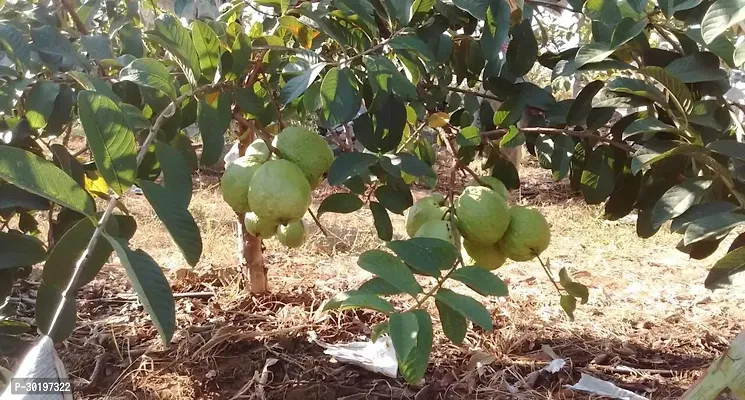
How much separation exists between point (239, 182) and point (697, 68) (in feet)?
2.15

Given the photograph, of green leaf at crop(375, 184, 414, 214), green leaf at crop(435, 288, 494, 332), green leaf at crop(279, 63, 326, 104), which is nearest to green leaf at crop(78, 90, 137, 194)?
green leaf at crop(279, 63, 326, 104)

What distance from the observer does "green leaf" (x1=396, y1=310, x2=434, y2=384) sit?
60 cm

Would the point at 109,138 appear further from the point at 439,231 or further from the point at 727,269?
the point at 727,269

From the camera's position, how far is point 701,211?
0.80m

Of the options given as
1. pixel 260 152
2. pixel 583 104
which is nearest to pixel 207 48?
pixel 260 152

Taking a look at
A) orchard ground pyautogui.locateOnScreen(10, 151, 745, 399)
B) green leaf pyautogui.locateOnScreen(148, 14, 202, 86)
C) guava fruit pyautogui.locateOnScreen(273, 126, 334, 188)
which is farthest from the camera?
orchard ground pyautogui.locateOnScreen(10, 151, 745, 399)

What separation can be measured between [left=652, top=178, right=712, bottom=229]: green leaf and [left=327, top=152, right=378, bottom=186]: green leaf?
400mm

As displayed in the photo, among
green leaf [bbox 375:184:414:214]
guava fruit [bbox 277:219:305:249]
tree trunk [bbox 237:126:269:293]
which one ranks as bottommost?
tree trunk [bbox 237:126:269:293]

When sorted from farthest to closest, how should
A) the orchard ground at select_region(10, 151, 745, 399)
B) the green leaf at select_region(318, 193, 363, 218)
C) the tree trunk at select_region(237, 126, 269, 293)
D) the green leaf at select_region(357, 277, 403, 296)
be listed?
1. the tree trunk at select_region(237, 126, 269, 293)
2. the orchard ground at select_region(10, 151, 745, 399)
3. the green leaf at select_region(318, 193, 363, 218)
4. the green leaf at select_region(357, 277, 403, 296)

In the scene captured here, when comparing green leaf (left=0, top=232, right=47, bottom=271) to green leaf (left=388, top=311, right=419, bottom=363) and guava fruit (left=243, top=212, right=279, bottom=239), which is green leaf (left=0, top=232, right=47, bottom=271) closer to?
guava fruit (left=243, top=212, right=279, bottom=239)

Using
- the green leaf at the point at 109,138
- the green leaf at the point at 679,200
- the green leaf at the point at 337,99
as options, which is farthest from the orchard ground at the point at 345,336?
the green leaf at the point at 109,138

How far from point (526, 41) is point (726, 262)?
47cm

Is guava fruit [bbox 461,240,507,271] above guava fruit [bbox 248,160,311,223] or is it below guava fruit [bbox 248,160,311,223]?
below

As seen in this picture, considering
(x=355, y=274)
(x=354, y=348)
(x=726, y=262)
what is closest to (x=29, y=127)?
(x=726, y=262)
